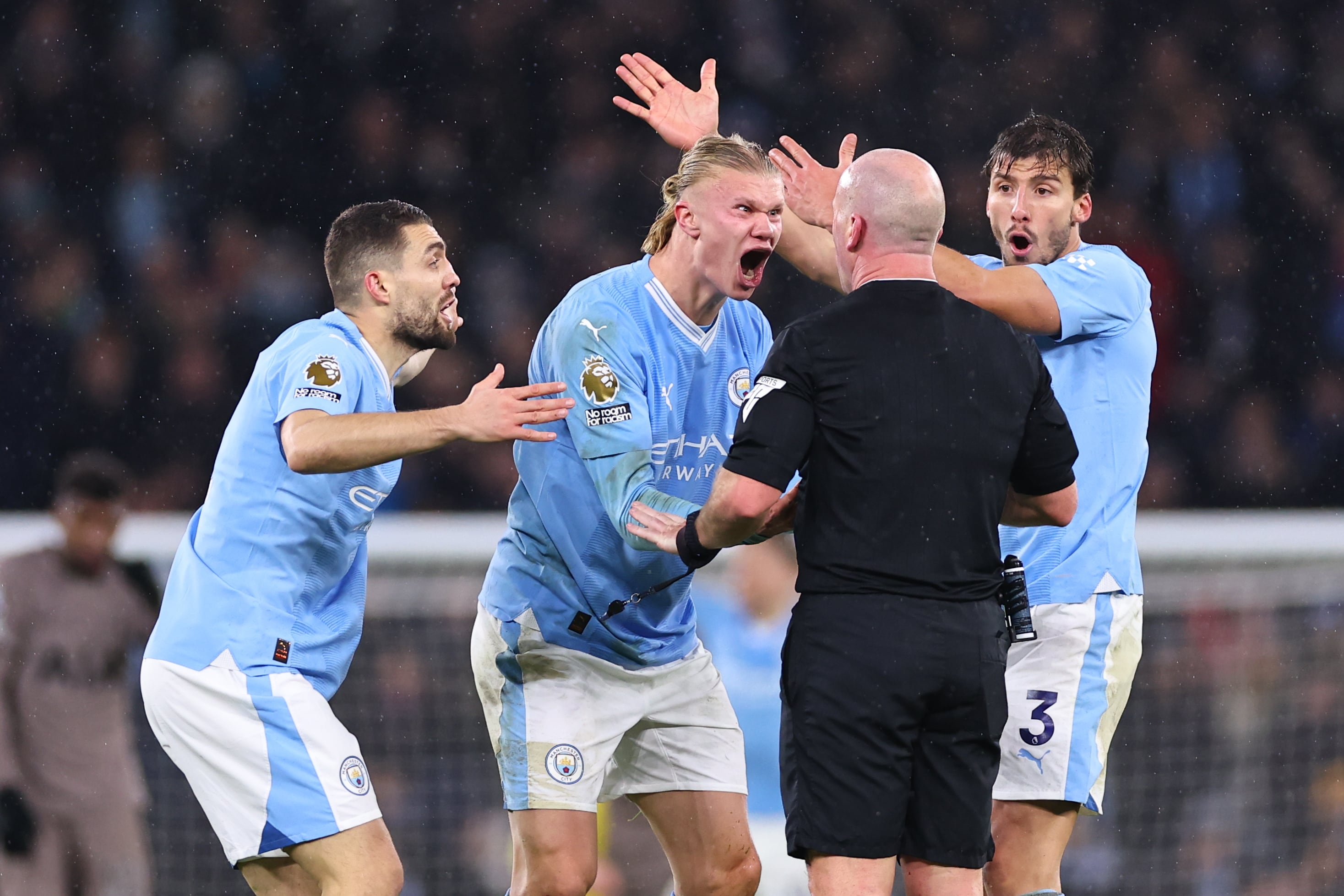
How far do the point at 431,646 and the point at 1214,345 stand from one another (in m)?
6.12

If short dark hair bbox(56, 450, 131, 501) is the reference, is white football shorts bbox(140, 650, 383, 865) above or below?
below

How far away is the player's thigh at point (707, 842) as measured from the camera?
4.32 m

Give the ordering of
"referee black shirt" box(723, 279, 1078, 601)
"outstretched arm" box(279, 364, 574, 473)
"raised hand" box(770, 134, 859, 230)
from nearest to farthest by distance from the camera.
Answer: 1. "referee black shirt" box(723, 279, 1078, 601)
2. "outstretched arm" box(279, 364, 574, 473)
3. "raised hand" box(770, 134, 859, 230)

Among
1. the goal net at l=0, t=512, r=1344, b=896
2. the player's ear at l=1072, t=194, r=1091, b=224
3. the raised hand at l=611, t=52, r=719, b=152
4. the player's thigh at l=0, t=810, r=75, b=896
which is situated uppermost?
the raised hand at l=611, t=52, r=719, b=152

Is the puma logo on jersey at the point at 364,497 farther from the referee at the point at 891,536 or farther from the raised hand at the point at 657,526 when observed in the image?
the referee at the point at 891,536


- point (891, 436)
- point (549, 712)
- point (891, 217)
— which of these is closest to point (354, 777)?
point (549, 712)

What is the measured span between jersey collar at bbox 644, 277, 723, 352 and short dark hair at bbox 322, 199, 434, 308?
0.76 meters

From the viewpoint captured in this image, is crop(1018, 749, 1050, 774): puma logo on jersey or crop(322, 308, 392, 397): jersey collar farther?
crop(322, 308, 392, 397): jersey collar

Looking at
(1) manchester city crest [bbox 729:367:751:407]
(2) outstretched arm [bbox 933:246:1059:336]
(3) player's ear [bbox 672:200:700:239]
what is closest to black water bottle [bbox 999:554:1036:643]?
(2) outstretched arm [bbox 933:246:1059:336]

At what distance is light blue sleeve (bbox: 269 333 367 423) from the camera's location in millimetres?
3988

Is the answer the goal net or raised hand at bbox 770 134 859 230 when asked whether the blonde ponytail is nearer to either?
raised hand at bbox 770 134 859 230

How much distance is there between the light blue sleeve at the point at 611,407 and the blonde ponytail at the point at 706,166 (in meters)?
0.36

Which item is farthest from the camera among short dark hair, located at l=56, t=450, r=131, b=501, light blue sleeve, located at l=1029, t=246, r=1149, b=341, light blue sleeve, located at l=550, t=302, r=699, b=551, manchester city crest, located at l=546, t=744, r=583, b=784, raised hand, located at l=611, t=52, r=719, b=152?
short dark hair, located at l=56, t=450, r=131, b=501

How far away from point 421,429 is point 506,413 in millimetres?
217
